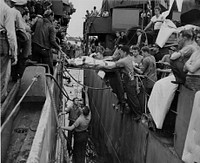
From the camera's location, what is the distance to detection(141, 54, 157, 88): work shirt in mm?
8741

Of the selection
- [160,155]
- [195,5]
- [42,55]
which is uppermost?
[195,5]

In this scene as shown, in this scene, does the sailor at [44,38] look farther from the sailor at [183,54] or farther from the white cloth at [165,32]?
the sailor at [183,54]

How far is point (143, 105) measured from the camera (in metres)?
8.73

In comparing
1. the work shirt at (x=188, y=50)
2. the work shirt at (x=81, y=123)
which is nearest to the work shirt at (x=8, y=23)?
the work shirt at (x=188, y=50)

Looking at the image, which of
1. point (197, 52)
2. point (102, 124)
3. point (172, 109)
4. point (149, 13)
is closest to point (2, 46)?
point (197, 52)

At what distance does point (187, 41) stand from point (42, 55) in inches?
180

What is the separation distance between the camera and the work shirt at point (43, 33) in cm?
840

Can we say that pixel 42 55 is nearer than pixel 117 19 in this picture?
Yes

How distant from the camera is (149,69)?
8.86m

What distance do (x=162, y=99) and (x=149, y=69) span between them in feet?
7.99

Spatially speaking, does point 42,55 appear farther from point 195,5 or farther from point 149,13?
point 149,13

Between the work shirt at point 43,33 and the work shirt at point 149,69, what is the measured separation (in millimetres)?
2524

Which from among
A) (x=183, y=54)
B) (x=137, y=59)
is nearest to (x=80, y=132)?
(x=137, y=59)

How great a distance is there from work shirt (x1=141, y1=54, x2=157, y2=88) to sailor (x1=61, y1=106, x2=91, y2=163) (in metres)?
2.36
